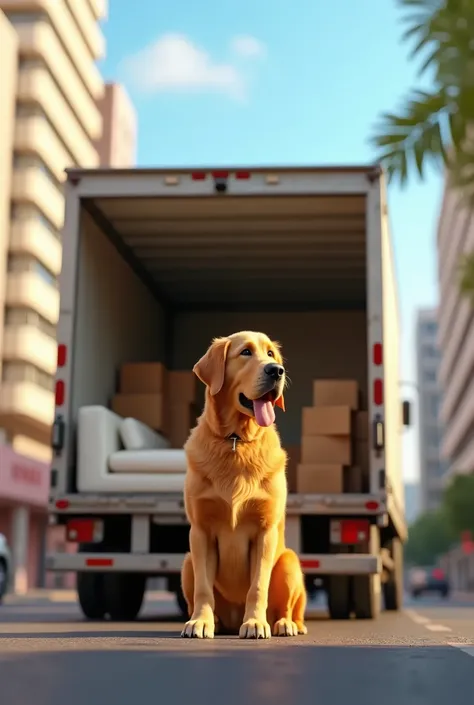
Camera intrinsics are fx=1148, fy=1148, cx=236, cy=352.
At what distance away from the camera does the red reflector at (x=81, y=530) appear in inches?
368

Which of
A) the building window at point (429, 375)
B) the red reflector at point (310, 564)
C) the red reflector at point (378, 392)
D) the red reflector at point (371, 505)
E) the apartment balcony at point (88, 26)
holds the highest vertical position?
the building window at point (429, 375)

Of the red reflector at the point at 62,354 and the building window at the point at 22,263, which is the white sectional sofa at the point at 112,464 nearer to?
the red reflector at the point at 62,354

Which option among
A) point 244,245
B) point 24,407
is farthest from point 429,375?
point 244,245

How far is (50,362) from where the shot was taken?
46.6m

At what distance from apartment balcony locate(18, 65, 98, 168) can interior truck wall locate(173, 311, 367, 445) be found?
3398 cm

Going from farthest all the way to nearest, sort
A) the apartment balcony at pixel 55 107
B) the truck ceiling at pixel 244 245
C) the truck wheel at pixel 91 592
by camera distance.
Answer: the apartment balcony at pixel 55 107, the truck ceiling at pixel 244 245, the truck wheel at pixel 91 592

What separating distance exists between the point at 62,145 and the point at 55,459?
142 ft

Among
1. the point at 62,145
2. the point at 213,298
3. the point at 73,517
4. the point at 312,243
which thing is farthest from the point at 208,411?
the point at 62,145

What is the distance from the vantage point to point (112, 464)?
31.6 ft

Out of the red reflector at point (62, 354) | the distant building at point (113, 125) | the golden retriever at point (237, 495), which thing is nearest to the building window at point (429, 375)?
the distant building at point (113, 125)

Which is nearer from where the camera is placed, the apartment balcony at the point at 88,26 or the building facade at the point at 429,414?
the apartment balcony at the point at 88,26

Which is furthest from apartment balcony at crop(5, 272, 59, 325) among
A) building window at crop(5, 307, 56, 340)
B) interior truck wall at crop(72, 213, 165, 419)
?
interior truck wall at crop(72, 213, 165, 419)

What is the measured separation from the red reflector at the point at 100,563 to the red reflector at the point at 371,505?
2.05 m

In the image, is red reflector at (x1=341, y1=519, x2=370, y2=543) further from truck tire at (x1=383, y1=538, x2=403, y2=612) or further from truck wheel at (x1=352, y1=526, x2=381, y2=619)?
truck tire at (x1=383, y1=538, x2=403, y2=612)
